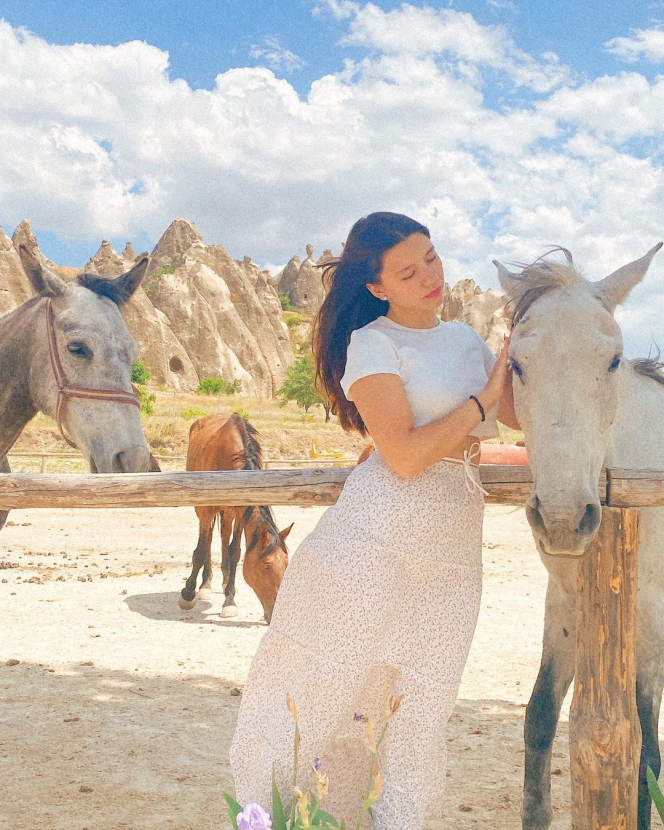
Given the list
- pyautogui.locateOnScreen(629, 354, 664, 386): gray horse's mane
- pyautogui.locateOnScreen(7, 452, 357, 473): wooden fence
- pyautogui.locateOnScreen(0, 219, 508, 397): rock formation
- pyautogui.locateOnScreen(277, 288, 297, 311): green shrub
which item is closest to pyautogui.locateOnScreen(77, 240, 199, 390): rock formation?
pyautogui.locateOnScreen(0, 219, 508, 397): rock formation

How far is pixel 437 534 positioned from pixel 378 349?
54 centimetres

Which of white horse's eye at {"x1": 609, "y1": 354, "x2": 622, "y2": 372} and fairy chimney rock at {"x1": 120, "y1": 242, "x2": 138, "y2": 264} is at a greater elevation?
fairy chimney rock at {"x1": 120, "y1": 242, "x2": 138, "y2": 264}

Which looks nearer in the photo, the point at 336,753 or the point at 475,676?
the point at 336,753

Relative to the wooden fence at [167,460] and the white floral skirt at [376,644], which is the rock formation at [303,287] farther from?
the white floral skirt at [376,644]

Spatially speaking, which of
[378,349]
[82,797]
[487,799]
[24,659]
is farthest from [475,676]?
[378,349]

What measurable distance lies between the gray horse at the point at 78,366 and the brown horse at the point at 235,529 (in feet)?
9.02

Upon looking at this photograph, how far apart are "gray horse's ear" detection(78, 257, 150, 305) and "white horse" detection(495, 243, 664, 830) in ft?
6.67

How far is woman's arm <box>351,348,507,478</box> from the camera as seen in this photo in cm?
196

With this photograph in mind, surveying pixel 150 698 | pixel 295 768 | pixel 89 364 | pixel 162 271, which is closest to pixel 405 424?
pixel 295 768

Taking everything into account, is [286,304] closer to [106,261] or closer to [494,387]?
[106,261]

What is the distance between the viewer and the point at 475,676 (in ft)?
18.6

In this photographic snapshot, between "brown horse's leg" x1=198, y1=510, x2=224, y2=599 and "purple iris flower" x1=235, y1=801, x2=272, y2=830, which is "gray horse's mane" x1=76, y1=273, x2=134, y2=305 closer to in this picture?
"purple iris flower" x1=235, y1=801, x2=272, y2=830

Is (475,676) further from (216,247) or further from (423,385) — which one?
(216,247)

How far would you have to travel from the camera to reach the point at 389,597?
204 cm
